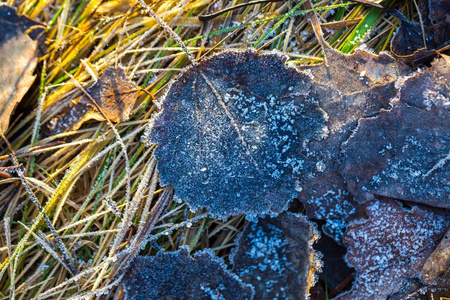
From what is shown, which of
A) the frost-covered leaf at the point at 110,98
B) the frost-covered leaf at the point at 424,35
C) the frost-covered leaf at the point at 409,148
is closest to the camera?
the frost-covered leaf at the point at 409,148

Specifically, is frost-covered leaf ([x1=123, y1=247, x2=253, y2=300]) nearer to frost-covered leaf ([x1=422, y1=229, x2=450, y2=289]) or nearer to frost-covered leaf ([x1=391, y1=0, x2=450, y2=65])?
frost-covered leaf ([x1=422, y1=229, x2=450, y2=289])

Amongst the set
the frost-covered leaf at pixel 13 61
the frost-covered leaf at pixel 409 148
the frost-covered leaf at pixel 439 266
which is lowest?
the frost-covered leaf at pixel 439 266

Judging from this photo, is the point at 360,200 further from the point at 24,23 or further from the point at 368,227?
the point at 24,23

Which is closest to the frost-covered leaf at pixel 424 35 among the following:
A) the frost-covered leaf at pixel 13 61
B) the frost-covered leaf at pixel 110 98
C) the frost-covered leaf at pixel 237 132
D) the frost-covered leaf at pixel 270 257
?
the frost-covered leaf at pixel 237 132

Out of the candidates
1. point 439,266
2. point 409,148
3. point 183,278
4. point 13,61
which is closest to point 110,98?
point 13,61

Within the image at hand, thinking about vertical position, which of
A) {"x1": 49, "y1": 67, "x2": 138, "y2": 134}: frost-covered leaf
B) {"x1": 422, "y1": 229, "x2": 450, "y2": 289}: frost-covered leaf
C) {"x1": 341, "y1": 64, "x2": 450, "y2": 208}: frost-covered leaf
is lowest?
{"x1": 422, "y1": 229, "x2": 450, "y2": 289}: frost-covered leaf

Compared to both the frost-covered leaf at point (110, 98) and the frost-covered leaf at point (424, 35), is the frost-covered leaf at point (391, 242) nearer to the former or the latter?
the frost-covered leaf at point (424, 35)

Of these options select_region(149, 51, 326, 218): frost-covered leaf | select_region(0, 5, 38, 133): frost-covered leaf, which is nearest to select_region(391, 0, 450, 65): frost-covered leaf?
select_region(149, 51, 326, 218): frost-covered leaf
